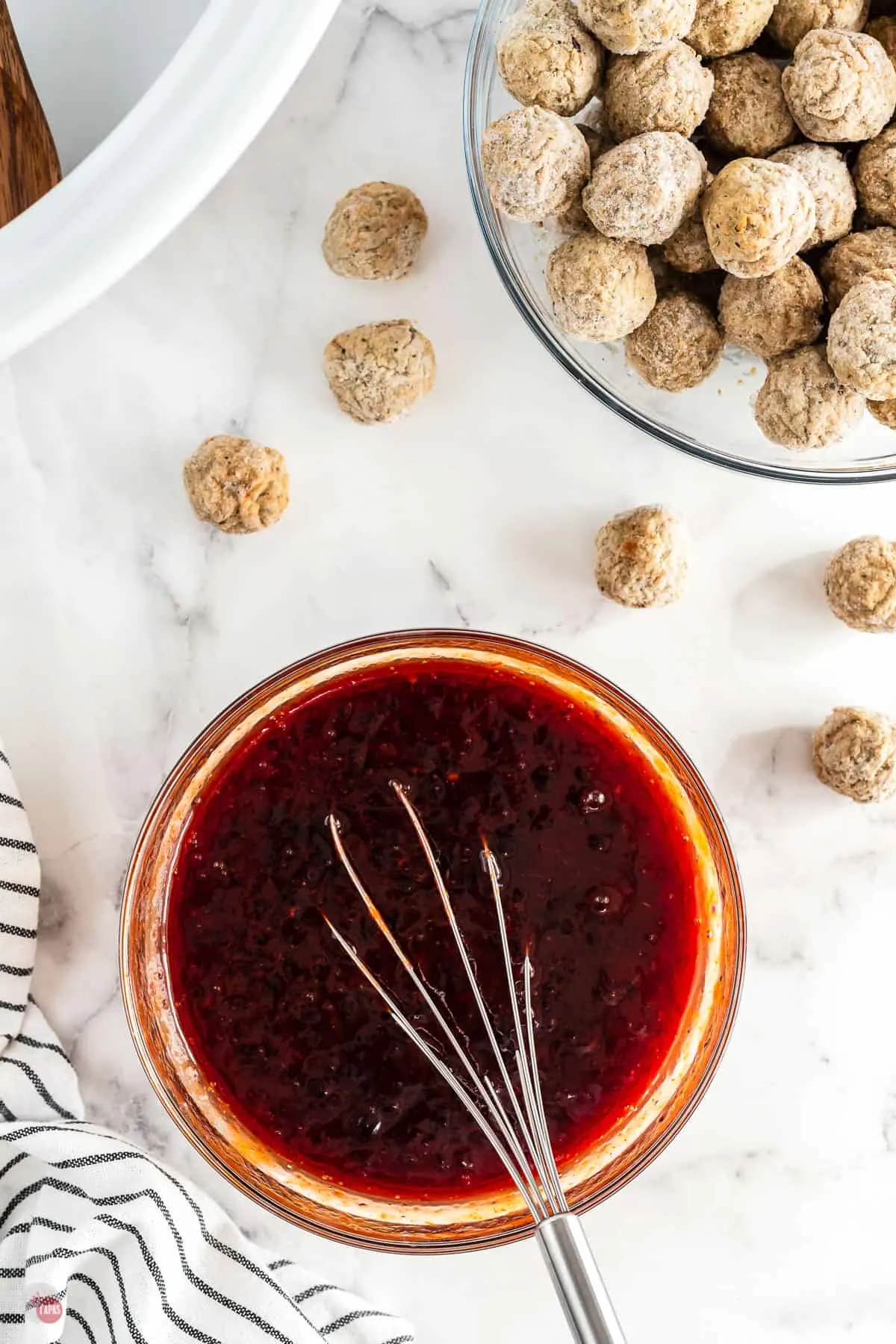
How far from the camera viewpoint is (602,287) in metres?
0.86

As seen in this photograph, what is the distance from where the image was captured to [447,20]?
108 centimetres

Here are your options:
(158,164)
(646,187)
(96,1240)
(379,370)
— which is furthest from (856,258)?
(96,1240)

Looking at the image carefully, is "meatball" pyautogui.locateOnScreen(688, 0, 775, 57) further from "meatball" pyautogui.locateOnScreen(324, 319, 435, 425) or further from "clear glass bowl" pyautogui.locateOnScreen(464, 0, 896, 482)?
"meatball" pyautogui.locateOnScreen(324, 319, 435, 425)

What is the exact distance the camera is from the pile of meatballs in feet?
2.68

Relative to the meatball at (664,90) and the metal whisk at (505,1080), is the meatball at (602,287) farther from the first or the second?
the metal whisk at (505,1080)

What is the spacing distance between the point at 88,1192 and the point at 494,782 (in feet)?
1.59

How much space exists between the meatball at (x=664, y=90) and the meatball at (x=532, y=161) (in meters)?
0.04

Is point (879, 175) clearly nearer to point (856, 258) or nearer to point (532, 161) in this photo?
point (856, 258)

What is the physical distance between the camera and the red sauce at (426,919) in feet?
3.17

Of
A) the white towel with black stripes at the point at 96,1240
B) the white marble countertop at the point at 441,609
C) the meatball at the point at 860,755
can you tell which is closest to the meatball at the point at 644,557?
the white marble countertop at the point at 441,609

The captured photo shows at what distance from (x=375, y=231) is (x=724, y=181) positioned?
0.31 meters

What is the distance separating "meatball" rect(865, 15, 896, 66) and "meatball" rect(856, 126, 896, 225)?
61mm

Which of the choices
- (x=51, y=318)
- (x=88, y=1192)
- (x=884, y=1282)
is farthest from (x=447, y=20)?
(x=884, y=1282)

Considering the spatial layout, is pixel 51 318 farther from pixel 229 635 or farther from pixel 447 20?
pixel 447 20
